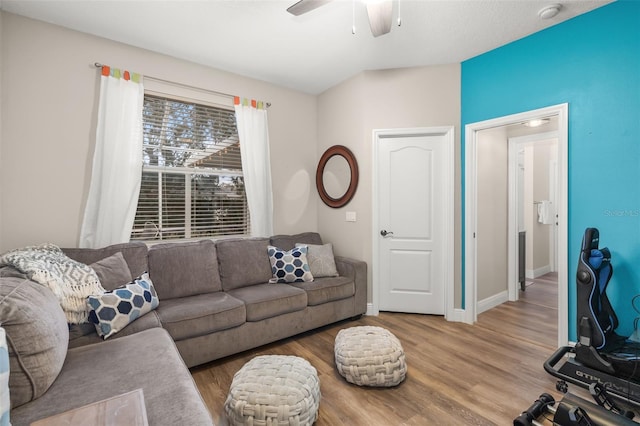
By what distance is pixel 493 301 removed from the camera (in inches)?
140

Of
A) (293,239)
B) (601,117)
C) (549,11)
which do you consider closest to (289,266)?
(293,239)

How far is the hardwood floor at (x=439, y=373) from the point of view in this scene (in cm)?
176

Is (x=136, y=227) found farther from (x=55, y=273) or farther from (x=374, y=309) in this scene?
(x=374, y=309)

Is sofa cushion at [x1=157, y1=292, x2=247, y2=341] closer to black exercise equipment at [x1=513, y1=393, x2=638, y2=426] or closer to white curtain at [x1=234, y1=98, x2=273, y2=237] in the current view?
white curtain at [x1=234, y1=98, x2=273, y2=237]

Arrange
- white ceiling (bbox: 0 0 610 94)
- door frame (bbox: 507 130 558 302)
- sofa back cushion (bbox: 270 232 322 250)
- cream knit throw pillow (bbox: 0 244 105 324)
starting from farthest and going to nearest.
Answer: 1. door frame (bbox: 507 130 558 302)
2. sofa back cushion (bbox: 270 232 322 250)
3. white ceiling (bbox: 0 0 610 94)
4. cream knit throw pillow (bbox: 0 244 105 324)

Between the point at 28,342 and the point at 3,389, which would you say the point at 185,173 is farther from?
→ the point at 3,389

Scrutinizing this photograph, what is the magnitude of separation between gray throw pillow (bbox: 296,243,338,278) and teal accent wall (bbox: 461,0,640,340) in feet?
6.93

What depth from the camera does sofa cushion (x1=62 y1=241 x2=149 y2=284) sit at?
2.30 meters

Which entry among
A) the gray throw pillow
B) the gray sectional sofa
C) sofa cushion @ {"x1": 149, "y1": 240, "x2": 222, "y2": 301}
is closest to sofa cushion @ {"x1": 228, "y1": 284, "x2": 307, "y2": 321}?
the gray sectional sofa

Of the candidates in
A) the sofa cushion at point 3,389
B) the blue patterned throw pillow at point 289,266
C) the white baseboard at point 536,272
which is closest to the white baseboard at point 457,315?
the blue patterned throw pillow at point 289,266

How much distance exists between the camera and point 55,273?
1752mm

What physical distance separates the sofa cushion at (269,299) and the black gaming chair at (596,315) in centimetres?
212

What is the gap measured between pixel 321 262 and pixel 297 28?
88.9 inches

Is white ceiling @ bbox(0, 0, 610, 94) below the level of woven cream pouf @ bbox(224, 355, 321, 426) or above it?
above
